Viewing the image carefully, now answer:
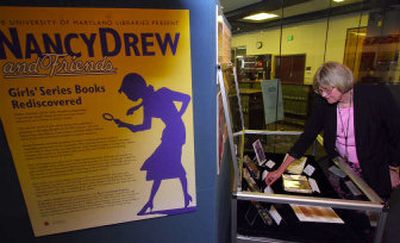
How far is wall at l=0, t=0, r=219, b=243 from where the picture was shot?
87 centimetres

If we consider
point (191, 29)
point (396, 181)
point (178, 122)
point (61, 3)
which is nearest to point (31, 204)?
point (178, 122)

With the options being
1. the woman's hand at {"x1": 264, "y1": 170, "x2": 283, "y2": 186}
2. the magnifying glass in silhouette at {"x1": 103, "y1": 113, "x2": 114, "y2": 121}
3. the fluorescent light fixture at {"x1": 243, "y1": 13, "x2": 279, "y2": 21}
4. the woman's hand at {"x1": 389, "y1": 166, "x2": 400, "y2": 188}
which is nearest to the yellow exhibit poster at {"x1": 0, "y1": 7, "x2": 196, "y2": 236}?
the magnifying glass in silhouette at {"x1": 103, "y1": 113, "x2": 114, "y2": 121}

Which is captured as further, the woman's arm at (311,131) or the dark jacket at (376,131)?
the woman's arm at (311,131)

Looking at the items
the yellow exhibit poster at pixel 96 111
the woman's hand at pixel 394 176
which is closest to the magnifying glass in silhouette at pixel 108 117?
the yellow exhibit poster at pixel 96 111

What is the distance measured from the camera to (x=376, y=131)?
4.80 feet

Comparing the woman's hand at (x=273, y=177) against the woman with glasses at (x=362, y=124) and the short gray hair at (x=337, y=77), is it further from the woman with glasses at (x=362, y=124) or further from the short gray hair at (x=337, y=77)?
the short gray hair at (x=337, y=77)

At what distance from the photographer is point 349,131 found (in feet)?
5.07

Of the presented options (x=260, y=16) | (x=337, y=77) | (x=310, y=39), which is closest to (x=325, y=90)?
A: (x=337, y=77)

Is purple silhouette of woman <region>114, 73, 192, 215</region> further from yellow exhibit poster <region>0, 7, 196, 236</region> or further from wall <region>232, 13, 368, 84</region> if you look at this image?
wall <region>232, 13, 368, 84</region>

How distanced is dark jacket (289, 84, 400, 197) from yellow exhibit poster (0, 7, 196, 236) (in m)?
1.12

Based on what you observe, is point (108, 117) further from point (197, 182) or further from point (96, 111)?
point (197, 182)

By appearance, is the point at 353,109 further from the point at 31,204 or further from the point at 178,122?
the point at 31,204

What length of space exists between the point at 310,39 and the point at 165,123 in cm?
634

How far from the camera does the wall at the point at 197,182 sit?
873 mm
